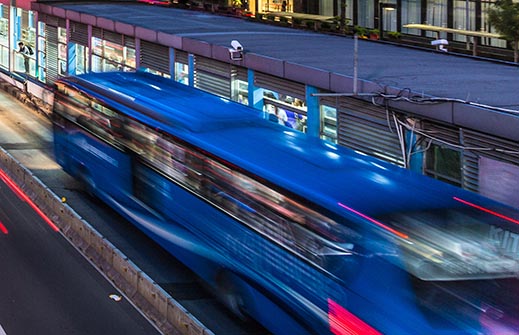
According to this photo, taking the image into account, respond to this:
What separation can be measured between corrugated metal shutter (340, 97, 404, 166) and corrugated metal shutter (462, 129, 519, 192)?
69.9 inches

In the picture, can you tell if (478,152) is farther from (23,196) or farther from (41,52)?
(41,52)

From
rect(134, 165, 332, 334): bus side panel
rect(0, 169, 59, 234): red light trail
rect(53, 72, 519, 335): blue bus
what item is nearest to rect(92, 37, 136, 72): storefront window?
rect(0, 169, 59, 234): red light trail

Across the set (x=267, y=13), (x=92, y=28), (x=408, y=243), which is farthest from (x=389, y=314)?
(x=267, y=13)

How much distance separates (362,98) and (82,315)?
22.3 ft

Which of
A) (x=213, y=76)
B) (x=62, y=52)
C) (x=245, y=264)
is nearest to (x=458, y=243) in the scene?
(x=245, y=264)

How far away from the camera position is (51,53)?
39.8 m

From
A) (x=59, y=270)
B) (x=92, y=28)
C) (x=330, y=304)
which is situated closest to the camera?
(x=330, y=304)

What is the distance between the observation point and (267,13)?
45062 mm

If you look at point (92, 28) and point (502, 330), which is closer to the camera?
point (502, 330)

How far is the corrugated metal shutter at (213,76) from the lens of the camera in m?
24.9

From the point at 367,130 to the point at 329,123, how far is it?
169cm

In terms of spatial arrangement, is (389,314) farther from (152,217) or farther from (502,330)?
(152,217)

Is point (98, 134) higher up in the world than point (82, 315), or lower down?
higher up

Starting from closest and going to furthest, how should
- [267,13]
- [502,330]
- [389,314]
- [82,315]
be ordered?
[502,330], [389,314], [82,315], [267,13]
